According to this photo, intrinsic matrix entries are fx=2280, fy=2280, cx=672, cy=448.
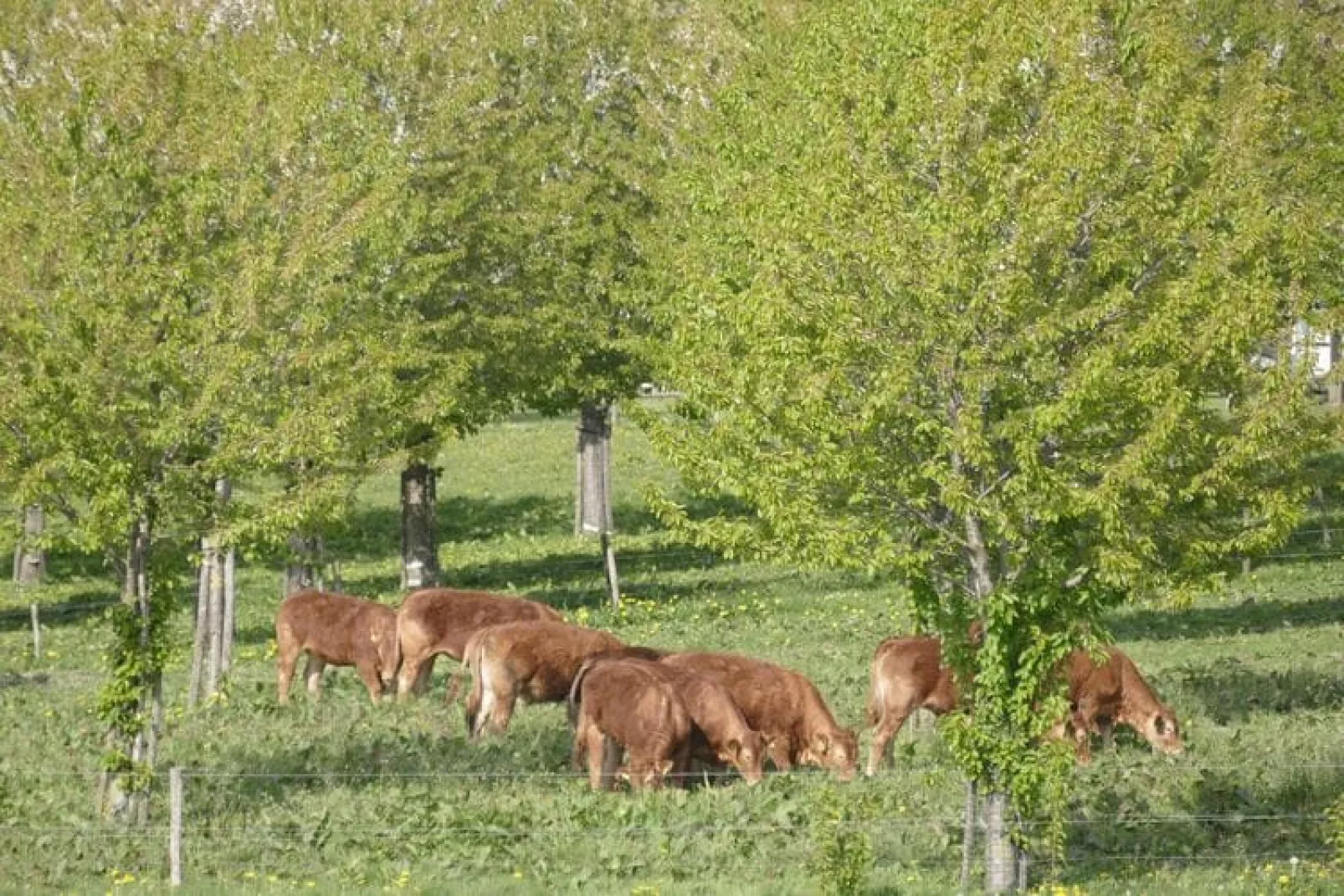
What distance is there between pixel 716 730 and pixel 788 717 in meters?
1.12

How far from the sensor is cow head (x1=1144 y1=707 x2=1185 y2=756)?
75.4 ft

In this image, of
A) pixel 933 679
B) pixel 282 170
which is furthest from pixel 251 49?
pixel 933 679

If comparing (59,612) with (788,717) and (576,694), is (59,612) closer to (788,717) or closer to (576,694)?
(576,694)

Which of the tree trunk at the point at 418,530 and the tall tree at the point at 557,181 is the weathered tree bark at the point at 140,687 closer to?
the tall tree at the point at 557,181

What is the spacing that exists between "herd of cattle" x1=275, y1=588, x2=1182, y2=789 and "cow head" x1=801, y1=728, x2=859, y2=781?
2 cm

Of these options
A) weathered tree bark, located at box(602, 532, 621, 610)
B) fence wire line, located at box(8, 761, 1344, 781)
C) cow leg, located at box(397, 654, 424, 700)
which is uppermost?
weathered tree bark, located at box(602, 532, 621, 610)

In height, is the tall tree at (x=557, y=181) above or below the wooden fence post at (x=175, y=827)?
above

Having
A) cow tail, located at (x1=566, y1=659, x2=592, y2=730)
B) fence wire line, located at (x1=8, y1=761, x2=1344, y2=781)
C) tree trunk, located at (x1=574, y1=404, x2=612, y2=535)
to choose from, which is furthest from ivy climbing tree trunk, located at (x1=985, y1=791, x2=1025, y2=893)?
tree trunk, located at (x1=574, y1=404, x2=612, y2=535)

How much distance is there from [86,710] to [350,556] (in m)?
21.3

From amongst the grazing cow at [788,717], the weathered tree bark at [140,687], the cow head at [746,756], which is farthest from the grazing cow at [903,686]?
the weathered tree bark at [140,687]

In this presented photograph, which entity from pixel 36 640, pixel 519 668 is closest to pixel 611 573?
pixel 36 640

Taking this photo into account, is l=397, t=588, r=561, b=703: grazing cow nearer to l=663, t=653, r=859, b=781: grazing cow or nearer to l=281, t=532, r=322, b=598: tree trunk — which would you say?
l=663, t=653, r=859, b=781: grazing cow

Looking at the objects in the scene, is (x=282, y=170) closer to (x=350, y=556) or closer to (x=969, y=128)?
(x=969, y=128)

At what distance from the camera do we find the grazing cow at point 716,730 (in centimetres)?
2148
